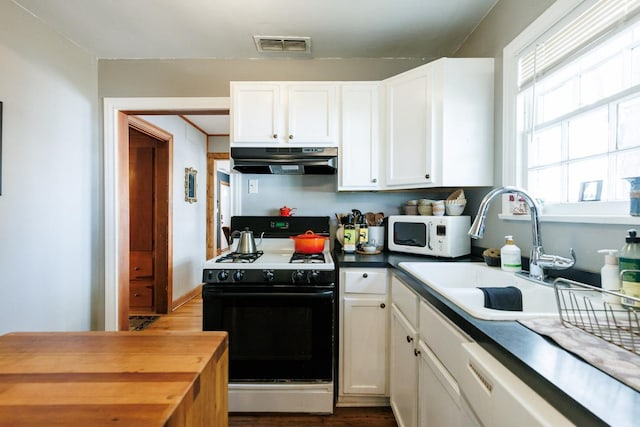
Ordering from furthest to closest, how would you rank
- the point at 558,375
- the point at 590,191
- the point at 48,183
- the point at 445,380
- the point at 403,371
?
the point at 48,183
the point at 403,371
the point at 590,191
the point at 445,380
the point at 558,375

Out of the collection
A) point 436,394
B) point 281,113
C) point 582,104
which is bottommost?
point 436,394

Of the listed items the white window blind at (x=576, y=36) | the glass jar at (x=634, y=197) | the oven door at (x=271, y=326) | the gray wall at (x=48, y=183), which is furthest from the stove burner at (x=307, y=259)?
the gray wall at (x=48, y=183)

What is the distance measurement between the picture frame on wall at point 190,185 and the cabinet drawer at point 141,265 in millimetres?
836

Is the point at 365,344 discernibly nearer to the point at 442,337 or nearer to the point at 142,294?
the point at 442,337

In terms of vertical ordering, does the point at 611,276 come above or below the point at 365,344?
above

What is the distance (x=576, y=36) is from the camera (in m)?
1.20

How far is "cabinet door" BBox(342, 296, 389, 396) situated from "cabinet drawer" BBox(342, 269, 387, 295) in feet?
0.16

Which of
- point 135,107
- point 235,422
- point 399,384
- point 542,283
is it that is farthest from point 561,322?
point 135,107

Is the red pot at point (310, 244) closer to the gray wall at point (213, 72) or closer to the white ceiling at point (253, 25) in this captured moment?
the gray wall at point (213, 72)

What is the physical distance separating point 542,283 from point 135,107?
295 cm

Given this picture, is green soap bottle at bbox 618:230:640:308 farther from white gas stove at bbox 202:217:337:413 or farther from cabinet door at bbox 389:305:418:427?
white gas stove at bbox 202:217:337:413

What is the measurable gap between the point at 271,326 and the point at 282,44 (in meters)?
1.99

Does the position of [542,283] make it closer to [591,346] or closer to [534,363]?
[591,346]

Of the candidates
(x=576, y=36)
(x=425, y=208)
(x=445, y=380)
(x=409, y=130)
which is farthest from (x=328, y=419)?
(x=576, y=36)
